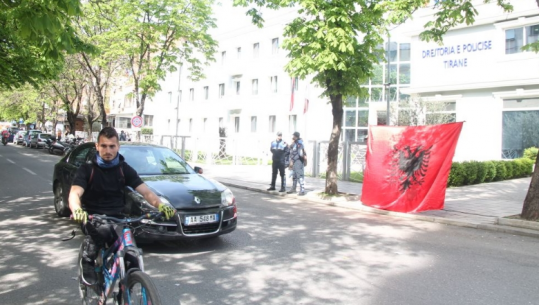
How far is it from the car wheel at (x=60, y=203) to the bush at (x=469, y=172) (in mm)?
13038

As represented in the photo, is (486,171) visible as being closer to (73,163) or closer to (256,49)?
(73,163)

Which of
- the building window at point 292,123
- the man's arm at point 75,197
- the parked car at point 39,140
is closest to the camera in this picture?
the man's arm at point 75,197

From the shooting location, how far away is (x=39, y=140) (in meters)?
37.8

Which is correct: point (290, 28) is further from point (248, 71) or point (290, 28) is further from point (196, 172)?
point (248, 71)

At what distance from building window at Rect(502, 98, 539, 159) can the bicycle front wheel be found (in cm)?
2052

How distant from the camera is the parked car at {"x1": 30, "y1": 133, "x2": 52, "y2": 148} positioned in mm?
37250

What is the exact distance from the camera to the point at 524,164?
18172mm

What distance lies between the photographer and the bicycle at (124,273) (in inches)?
114

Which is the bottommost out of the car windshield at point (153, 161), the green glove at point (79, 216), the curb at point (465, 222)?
the curb at point (465, 222)

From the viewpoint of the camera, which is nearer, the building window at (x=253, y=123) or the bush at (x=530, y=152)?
the bush at (x=530, y=152)

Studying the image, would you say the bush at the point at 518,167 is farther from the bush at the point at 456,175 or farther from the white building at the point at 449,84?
the bush at the point at 456,175

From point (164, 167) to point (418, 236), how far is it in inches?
186

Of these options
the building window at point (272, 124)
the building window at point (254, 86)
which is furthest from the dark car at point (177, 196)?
the building window at point (254, 86)

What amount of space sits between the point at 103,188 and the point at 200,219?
7.70ft
